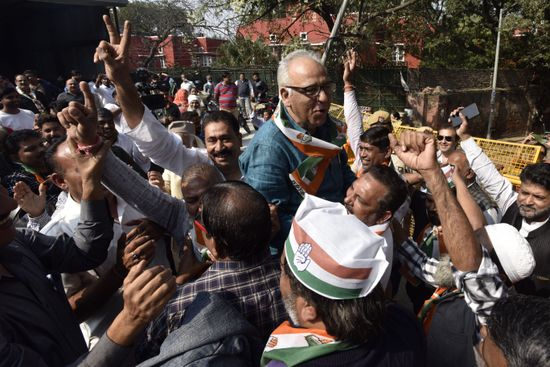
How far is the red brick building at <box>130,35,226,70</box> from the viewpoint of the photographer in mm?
31133

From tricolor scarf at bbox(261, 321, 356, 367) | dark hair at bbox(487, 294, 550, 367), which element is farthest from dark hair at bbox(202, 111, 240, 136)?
dark hair at bbox(487, 294, 550, 367)

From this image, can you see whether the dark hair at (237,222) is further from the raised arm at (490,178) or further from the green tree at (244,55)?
the green tree at (244,55)

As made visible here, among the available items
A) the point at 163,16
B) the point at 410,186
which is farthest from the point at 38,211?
the point at 163,16

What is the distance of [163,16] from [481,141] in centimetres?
2631

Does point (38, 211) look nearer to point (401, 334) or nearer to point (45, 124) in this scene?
point (45, 124)

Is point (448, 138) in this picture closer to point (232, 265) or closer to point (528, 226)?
point (528, 226)

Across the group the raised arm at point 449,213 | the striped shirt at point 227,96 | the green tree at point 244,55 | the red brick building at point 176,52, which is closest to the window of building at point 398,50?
the green tree at point 244,55

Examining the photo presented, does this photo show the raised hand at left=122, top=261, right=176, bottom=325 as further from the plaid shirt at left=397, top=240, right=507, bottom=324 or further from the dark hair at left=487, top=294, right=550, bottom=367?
the plaid shirt at left=397, top=240, right=507, bottom=324

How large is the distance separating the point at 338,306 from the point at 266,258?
0.48 m

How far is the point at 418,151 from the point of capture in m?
1.86

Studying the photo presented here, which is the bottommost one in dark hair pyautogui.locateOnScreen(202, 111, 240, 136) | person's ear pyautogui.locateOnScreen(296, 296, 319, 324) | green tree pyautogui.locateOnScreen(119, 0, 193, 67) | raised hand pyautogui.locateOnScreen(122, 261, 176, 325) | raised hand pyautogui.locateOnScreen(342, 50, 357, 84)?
person's ear pyautogui.locateOnScreen(296, 296, 319, 324)

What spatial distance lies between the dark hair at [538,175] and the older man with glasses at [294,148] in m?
1.35

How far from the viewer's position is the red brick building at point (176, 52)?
3113 centimetres

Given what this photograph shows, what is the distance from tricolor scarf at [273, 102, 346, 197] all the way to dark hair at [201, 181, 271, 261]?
46 centimetres
